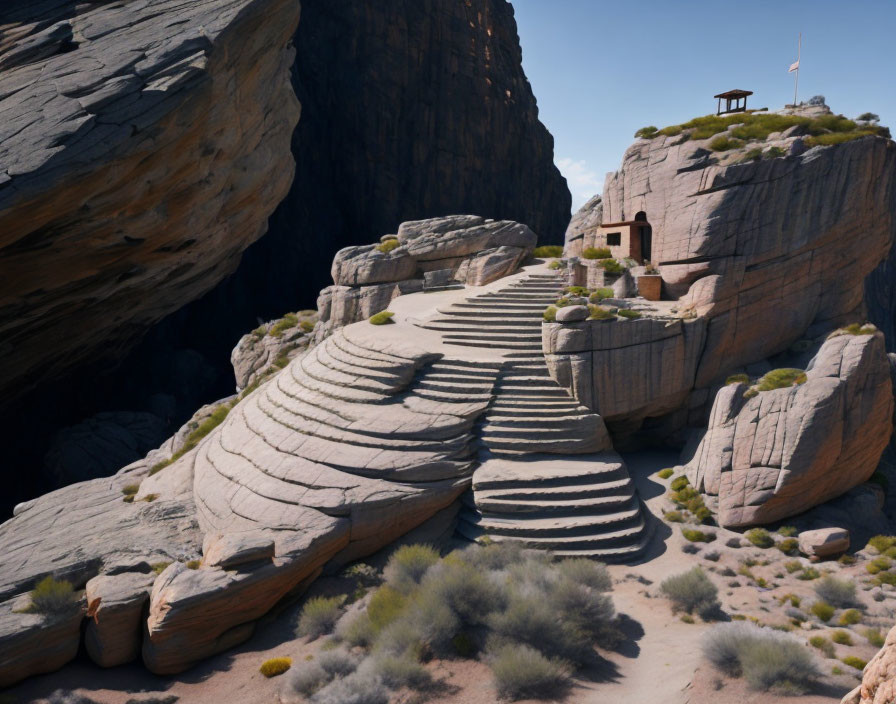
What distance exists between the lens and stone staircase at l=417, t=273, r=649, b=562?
645 inches

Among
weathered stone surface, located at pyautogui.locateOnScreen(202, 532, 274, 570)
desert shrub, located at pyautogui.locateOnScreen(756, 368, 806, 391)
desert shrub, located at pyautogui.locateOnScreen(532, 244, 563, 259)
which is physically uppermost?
desert shrub, located at pyautogui.locateOnScreen(532, 244, 563, 259)

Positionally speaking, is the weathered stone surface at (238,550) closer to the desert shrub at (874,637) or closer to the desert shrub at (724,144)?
the desert shrub at (874,637)

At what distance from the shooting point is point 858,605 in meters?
13.5

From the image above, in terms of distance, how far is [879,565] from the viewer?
49.6 ft

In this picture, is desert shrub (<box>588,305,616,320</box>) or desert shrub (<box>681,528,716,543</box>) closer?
desert shrub (<box>681,528,716,543</box>)

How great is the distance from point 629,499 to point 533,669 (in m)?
8.13

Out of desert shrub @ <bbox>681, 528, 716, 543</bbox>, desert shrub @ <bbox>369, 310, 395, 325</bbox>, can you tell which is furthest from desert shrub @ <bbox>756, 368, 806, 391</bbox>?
desert shrub @ <bbox>369, 310, 395, 325</bbox>

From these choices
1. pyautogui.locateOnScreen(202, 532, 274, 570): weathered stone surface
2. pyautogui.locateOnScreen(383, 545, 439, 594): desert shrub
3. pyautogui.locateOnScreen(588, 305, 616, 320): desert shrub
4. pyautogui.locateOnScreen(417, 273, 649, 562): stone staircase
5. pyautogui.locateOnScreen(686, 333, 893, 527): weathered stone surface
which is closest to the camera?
pyautogui.locateOnScreen(202, 532, 274, 570): weathered stone surface

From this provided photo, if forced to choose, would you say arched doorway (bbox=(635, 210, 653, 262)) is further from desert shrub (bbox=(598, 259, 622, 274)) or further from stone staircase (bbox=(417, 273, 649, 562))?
stone staircase (bbox=(417, 273, 649, 562))

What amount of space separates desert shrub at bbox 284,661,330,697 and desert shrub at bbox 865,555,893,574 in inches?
558

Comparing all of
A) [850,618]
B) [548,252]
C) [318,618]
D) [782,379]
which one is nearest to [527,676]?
[318,618]

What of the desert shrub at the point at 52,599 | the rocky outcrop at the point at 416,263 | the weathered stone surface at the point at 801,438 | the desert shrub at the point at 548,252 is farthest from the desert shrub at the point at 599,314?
the desert shrub at the point at 52,599

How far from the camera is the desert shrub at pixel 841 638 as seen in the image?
1178cm

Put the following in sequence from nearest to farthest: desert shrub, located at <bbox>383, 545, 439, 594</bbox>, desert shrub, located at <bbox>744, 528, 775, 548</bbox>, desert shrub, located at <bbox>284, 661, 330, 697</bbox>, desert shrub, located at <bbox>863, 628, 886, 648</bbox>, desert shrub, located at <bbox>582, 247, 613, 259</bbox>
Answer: desert shrub, located at <bbox>284, 661, 330, 697</bbox>
desert shrub, located at <bbox>863, 628, 886, 648</bbox>
desert shrub, located at <bbox>383, 545, 439, 594</bbox>
desert shrub, located at <bbox>744, 528, 775, 548</bbox>
desert shrub, located at <bbox>582, 247, 613, 259</bbox>
